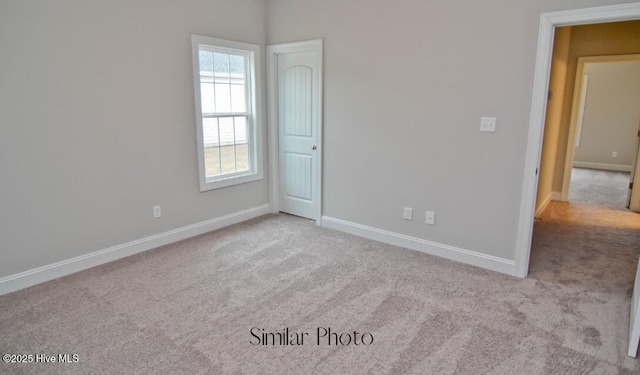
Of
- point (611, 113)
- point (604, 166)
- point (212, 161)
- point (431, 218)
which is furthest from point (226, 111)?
point (604, 166)

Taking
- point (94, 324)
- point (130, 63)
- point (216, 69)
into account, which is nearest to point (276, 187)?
point (216, 69)

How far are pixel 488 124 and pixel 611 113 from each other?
22.5ft

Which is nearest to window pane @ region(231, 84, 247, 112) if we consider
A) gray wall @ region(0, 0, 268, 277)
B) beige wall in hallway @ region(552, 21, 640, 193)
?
gray wall @ region(0, 0, 268, 277)

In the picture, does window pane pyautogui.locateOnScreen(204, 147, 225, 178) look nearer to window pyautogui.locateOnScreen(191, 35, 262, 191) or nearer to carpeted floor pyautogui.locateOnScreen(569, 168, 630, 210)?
window pyautogui.locateOnScreen(191, 35, 262, 191)

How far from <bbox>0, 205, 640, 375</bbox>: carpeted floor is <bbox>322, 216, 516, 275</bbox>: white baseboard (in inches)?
3.5

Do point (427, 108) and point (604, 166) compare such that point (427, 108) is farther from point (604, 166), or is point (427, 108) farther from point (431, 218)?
point (604, 166)

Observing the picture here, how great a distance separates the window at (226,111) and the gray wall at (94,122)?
13 centimetres

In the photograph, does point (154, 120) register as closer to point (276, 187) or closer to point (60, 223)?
point (60, 223)

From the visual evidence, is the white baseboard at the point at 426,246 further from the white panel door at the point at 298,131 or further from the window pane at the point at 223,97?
the window pane at the point at 223,97

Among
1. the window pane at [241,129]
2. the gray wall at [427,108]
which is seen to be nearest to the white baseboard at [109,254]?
the window pane at [241,129]

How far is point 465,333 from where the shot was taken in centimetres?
243

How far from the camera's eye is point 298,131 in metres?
4.65

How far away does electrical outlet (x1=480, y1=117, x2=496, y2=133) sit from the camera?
3.19 meters

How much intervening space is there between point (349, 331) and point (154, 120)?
268 cm
